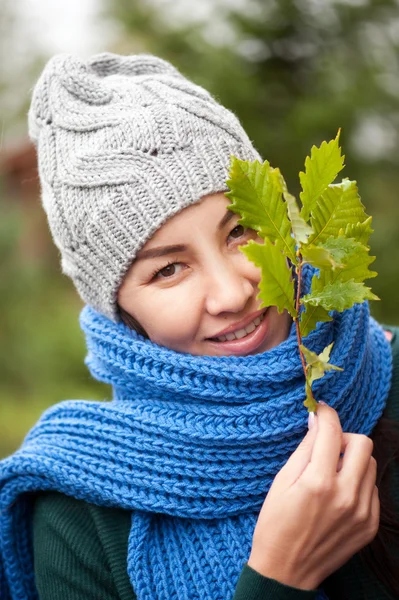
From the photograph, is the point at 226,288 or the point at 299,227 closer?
the point at 299,227

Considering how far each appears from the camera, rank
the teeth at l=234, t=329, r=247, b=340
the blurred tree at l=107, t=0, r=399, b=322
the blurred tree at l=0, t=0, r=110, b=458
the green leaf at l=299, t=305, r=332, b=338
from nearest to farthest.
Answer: the green leaf at l=299, t=305, r=332, b=338 → the teeth at l=234, t=329, r=247, b=340 → the blurred tree at l=107, t=0, r=399, b=322 → the blurred tree at l=0, t=0, r=110, b=458

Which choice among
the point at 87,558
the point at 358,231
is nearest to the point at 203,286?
the point at 358,231

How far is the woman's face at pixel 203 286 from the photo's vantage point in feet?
5.11

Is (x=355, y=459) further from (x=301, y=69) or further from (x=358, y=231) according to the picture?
(x=301, y=69)

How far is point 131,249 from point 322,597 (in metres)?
0.92

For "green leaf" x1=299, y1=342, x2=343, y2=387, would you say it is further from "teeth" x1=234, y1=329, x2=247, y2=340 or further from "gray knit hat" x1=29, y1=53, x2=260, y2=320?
"gray knit hat" x1=29, y1=53, x2=260, y2=320

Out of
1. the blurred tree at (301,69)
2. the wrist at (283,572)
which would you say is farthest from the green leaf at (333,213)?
the blurred tree at (301,69)

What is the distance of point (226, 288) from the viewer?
153 centimetres

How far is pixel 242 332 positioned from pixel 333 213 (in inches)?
17.7

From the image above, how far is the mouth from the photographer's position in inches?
64.0

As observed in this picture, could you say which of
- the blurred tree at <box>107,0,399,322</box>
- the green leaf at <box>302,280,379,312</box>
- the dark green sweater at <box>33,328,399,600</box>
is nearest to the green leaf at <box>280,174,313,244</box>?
the green leaf at <box>302,280,379,312</box>

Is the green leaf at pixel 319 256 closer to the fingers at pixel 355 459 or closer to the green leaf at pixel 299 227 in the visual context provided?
the green leaf at pixel 299 227

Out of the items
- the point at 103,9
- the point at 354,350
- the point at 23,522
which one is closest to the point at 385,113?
the point at 103,9

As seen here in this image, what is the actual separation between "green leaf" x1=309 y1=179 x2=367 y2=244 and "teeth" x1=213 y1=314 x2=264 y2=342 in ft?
1.28
